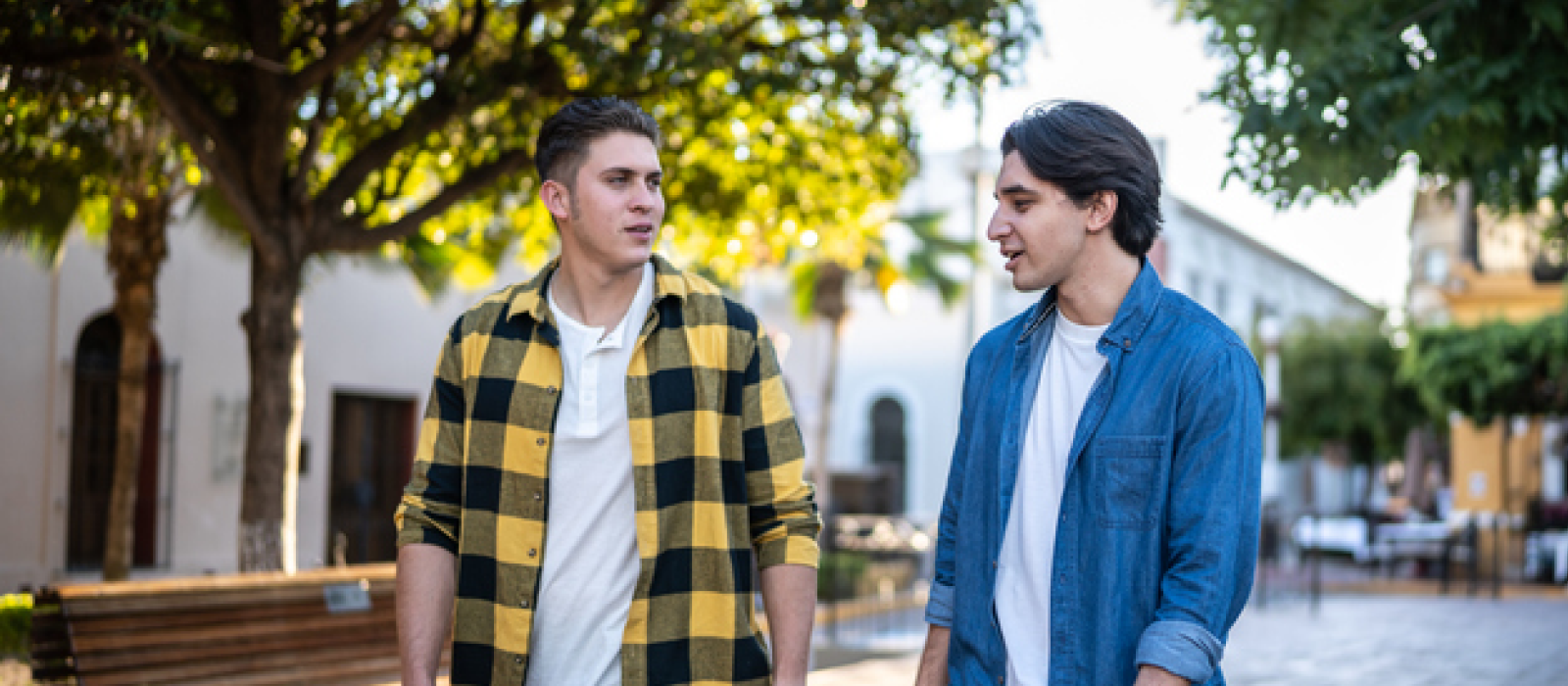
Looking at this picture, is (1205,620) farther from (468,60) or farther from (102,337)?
(102,337)

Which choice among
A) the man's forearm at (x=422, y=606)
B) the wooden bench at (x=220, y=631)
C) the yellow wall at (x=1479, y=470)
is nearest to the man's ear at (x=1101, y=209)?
the man's forearm at (x=422, y=606)

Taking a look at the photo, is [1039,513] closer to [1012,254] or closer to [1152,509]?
[1152,509]

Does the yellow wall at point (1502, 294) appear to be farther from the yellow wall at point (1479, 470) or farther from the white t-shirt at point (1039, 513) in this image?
the white t-shirt at point (1039, 513)

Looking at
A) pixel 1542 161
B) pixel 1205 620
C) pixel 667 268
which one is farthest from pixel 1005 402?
pixel 1542 161

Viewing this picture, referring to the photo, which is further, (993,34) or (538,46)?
(993,34)

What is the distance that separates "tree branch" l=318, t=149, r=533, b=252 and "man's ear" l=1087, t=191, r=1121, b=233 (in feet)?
24.3

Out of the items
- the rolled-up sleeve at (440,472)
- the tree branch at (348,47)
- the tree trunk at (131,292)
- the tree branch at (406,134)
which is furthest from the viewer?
the tree trunk at (131,292)

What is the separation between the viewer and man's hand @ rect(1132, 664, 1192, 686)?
7.86ft

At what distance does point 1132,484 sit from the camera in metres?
2.52

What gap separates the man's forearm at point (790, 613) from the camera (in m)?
2.74

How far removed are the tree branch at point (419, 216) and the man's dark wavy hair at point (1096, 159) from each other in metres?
7.37

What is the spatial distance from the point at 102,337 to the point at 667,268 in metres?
17.3

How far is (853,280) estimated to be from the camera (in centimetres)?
2661

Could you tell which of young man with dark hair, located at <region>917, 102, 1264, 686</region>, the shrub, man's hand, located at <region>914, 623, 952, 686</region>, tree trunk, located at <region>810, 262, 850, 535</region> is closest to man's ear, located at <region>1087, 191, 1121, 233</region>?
young man with dark hair, located at <region>917, 102, 1264, 686</region>
